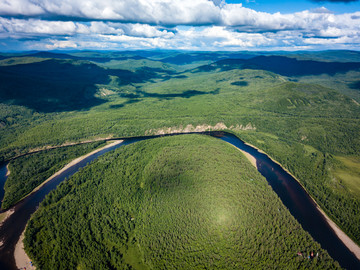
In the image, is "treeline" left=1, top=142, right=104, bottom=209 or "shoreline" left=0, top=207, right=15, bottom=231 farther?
"treeline" left=1, top=142, right=104, bottom=209

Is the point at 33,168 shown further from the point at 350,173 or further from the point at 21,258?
the point at 350,173

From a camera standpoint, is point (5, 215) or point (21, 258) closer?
point (21, 258)

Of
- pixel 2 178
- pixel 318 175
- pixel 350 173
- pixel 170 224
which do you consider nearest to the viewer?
pixel 170 224

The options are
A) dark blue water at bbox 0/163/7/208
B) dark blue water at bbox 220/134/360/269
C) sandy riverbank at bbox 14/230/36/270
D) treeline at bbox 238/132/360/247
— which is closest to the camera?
sandy riverbank at bbox 14/230/36/270

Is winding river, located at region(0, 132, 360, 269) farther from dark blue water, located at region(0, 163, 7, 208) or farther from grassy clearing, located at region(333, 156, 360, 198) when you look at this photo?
grassy clearing, located at region(333, 156, 360, 198)

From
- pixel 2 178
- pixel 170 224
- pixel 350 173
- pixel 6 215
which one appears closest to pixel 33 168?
pixel 2 178

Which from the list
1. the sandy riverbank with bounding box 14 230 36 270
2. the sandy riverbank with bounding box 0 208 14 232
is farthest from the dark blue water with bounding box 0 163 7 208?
the sandy riverbank with bounding box 14 230 36 270

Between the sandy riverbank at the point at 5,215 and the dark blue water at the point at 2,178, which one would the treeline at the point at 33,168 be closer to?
the dark blue water at the point at 2,178
